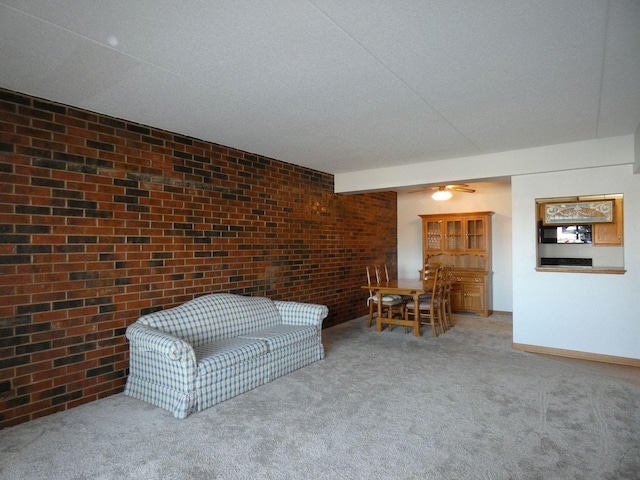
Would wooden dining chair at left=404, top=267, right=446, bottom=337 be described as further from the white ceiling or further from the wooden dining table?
the white ceiling

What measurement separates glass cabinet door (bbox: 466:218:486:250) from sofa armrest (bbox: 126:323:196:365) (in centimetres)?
568

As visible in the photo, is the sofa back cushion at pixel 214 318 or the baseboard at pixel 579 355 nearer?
the sofa back cushion at pixel 214 318

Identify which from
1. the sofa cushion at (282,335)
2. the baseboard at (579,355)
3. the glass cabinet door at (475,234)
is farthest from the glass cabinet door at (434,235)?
the sofa cushion at (282,335)

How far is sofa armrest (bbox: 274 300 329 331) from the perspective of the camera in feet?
14.2

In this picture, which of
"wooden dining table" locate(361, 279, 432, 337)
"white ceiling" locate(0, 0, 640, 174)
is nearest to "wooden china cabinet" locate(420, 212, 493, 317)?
"wooden dining table" locate(361, 279, 432, 337)

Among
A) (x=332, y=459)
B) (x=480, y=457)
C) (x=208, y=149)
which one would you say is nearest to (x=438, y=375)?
(x=480, y=457)

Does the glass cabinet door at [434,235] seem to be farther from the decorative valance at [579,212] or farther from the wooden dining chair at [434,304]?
the decorative valance at [579,212]

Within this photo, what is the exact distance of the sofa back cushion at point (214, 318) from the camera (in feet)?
11.5

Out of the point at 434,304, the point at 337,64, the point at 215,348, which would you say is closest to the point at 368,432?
the point at 215,348

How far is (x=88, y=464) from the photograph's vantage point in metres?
2.29

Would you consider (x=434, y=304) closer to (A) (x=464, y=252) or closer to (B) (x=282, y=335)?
(A) (x=464, y=252)

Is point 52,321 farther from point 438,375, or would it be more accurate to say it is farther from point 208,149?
point 438,375

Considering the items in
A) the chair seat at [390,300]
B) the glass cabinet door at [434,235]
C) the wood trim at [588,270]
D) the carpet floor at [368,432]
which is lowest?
the carpet floor at [368,432]

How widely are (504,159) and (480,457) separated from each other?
3498mm
